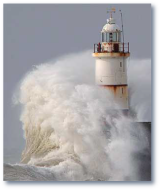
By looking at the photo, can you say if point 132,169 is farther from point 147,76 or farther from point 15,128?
point 15,128

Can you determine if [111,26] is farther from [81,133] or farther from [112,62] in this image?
[81,133]

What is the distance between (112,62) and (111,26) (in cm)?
113

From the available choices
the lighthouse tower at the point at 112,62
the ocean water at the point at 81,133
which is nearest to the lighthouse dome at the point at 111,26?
the lighthouse tower at the point at 112,62

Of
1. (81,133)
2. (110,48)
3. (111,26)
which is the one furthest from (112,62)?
(81,133)

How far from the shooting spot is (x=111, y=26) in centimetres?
3931

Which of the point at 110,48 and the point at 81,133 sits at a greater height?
the point at 110,48

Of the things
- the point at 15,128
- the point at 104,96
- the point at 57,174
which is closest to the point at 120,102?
the point at 104,96

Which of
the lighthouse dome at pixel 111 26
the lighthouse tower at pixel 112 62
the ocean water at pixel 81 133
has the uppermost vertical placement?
the lighthouse dome at pixel 111 26

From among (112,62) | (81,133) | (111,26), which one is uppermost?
(111,26)

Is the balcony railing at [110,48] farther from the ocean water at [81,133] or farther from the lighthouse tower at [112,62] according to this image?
the ocean water at [81,133]

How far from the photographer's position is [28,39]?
47406mm

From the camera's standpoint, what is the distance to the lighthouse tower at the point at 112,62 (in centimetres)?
3916

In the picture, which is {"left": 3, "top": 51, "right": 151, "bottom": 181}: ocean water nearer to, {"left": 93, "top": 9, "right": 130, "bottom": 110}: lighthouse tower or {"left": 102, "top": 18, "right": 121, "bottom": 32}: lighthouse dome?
{"left": 93, "top": 9, "right": 130, "bottom": 110}: lighthouse tower

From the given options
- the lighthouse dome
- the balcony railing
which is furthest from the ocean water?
the lighthouse dome
